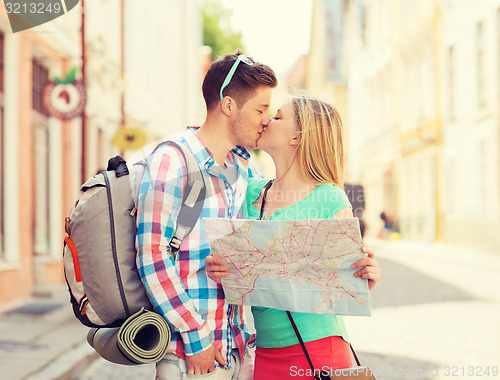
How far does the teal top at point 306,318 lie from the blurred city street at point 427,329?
353 centimetres

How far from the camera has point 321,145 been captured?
2.52 metres

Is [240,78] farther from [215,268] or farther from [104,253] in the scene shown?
[104,253]

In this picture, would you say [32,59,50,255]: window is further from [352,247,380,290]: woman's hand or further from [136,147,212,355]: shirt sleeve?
[352,247,380,290]: woman's hand

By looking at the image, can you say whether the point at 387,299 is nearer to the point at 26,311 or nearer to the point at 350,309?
the point at 26,311

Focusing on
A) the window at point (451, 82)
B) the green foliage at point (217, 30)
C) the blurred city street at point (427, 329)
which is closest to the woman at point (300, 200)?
the blurred city street at point (427, 329)

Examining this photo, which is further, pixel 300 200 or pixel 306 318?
pixel 300 200

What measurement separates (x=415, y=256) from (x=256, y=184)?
18043 mm

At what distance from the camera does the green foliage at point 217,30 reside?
42.1 metres

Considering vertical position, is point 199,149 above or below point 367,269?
above

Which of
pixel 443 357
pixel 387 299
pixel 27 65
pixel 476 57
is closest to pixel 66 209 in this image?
pixel 27 65

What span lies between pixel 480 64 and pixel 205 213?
20.3 metres

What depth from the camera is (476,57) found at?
21.2m

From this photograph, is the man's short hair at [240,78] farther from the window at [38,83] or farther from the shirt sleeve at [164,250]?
the window at [38,83]

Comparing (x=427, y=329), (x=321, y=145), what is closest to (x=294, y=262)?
(x=321, y=145)
